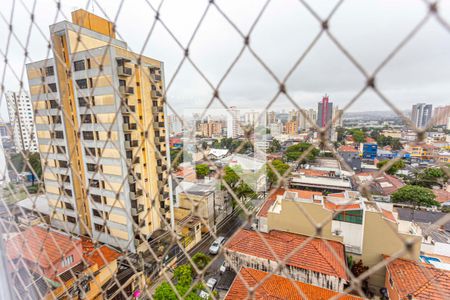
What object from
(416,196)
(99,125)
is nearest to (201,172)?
(99,125)

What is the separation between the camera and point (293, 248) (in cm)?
308

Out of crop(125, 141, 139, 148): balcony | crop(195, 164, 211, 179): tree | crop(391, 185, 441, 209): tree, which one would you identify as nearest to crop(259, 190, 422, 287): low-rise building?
crop(125, 141, 139, 148): balcony

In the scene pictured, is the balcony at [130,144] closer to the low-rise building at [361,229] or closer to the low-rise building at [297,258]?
the low-rise building at [297,258]

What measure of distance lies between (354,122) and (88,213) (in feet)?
14.4

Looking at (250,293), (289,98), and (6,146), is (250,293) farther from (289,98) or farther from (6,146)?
(6,146)

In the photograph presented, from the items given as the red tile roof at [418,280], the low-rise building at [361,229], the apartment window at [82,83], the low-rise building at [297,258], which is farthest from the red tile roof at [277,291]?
the apartment window at [82,83]

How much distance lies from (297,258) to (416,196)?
5254 mm

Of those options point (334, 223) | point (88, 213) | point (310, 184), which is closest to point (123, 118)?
point (88, 213)

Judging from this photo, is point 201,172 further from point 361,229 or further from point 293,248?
point 361,229

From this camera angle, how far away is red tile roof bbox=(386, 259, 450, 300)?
222cm

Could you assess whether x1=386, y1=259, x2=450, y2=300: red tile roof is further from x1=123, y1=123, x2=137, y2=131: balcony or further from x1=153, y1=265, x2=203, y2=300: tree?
x1=123, y1=123, x2=137, y2=131: balcony

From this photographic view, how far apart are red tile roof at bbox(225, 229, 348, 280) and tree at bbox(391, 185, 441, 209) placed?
164 inches

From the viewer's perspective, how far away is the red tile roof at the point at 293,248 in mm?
2813

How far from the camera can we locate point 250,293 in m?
0.41
